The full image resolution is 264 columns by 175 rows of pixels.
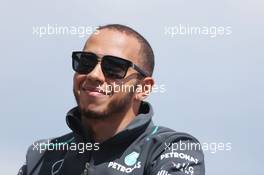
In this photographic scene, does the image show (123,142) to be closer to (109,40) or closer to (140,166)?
(140,166)

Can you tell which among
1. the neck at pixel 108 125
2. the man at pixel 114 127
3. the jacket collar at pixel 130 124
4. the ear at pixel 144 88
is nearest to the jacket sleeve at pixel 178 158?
the man at pixel 114 127

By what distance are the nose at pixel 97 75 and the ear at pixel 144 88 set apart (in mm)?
475

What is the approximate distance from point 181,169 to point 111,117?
1.00 metres

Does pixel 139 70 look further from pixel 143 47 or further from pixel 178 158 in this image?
pixel 178 158

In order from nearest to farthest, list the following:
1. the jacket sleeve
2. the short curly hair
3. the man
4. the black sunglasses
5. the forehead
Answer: the jacket sleeve, the man, the black sunglasses, the forehead, the short curly hair

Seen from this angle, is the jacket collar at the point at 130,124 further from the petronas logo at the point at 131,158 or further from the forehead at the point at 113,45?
the forehead at the point at 113,45

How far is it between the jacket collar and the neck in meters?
0.09

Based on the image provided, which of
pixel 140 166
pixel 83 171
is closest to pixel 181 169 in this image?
pixel 140 166

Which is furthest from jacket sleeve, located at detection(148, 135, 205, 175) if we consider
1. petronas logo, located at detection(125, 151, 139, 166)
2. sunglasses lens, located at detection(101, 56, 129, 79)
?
sunglasses lens, located at detection(101, 56, 129, 79)

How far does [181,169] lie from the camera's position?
888 cm

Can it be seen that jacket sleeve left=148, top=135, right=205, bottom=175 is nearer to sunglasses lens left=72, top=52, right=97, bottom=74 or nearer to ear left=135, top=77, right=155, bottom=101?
ear left=135, top=77, right=155, bottom=101

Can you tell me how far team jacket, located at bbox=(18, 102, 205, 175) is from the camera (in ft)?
29.5
